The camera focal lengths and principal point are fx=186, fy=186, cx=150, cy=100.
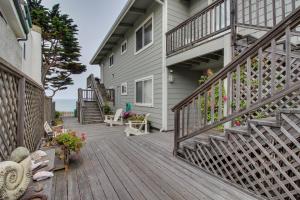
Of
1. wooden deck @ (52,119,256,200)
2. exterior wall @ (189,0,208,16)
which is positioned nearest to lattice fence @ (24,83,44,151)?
wooden deck @ (52,119,256,200)

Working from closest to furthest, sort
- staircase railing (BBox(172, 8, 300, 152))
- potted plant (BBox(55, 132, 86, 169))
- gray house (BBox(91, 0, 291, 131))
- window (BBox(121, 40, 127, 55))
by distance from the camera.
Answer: staircase railing (BBox(172, 8, 300, 152)) < potted plant (BBox(55, 132, 86, 169)) < gray house (BBox(91, 0, 291, 131)) < window (BBox(121, 40, 127, 55))

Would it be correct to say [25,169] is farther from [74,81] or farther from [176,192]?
[74,81]

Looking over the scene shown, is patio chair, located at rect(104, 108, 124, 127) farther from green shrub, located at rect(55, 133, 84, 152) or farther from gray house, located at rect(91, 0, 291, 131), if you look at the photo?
green shrub, located at rect(55, 133, 84, 152)

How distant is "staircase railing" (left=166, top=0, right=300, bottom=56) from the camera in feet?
14.6

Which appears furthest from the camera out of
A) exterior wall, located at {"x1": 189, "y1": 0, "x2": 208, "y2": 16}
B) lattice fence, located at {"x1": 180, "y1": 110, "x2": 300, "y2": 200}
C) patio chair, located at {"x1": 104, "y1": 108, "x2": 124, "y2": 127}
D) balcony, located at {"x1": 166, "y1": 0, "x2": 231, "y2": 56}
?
patio chair, located at {"x1": 104, "y1": 108, "x2": 124, "y2": 127}

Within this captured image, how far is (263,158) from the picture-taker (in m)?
2.60

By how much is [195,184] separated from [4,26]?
14.2 feet

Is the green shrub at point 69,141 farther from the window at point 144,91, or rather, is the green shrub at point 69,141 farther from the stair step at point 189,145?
the window at point 144,91

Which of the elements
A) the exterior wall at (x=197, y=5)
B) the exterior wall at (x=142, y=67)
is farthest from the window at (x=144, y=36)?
the exterior wall at (x=197, y=5)

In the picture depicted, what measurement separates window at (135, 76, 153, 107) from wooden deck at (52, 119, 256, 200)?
3821 mm

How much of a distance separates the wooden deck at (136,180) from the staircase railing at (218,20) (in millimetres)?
2991

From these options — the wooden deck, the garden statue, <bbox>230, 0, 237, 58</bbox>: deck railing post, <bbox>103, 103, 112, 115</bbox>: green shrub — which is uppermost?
<bbox>230, 0, 237, 58</bbox>: deck railing post

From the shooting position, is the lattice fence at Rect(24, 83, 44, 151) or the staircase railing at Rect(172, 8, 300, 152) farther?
the lattice fence at Rect(24, 83, 44, 151)

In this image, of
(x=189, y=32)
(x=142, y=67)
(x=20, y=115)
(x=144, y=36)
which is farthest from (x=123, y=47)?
(x=20, y=115)
